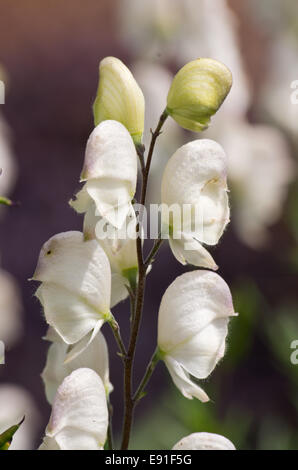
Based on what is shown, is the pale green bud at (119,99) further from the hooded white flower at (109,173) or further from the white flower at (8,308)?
the white flower at (8,308)

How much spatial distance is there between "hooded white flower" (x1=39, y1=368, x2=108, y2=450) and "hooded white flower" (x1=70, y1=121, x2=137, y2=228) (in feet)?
0.48

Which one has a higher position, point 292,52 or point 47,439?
point 292,52

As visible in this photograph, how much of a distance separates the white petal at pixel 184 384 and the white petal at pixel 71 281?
0.09 m

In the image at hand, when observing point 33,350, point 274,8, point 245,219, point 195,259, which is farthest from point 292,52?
point 33,350

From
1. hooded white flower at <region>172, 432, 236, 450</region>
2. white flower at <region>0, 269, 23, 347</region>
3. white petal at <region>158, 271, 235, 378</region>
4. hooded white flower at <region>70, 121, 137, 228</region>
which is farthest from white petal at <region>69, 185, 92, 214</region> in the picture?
white flower at <region>0, 269, 23, 347</region>

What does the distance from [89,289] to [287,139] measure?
113 cm

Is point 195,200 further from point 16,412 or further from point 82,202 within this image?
point 16,412

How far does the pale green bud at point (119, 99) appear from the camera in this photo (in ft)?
2.46

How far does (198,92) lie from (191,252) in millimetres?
147

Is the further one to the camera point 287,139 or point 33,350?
point 33,350

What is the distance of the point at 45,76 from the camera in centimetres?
437

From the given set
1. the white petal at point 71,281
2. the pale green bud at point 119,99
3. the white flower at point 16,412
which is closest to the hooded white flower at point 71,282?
the white petal at point 71,281

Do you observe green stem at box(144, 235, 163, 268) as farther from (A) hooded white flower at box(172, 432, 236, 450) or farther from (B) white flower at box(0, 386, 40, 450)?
(B) white flower at box(0, 386, 40, 450)

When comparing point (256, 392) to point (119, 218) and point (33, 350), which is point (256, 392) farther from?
point (119, 218)
